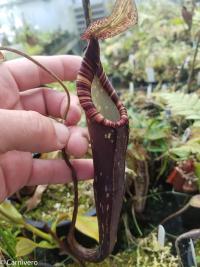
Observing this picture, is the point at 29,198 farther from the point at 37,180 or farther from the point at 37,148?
the point at 37,148

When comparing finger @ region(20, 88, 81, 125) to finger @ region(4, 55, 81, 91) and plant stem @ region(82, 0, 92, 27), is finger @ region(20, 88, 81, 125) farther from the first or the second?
plant stem @ region(82, 0, 92, 27)

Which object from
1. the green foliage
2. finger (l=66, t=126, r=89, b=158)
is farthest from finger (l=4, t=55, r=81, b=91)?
the green foliage

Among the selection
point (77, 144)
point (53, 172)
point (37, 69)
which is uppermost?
point (37, 69)

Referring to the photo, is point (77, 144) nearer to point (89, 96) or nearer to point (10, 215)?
point (89, 96)

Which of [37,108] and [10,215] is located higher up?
[37,108]

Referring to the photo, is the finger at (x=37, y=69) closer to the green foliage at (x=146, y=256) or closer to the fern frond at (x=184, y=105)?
the fern frond at (x=184, y=105)

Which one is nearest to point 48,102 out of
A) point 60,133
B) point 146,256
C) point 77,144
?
point 77,144

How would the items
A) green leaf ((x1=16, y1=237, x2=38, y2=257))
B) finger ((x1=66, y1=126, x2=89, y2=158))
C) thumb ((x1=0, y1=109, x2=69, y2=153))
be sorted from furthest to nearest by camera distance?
1. green leaf ((x1=16, y1=237, x2=38, y2=257))
2. finger ((x1=66, y1=126, x2=89, y2=158))
3. thumb ((x1=0, y1=109, x2=69, y2=153))

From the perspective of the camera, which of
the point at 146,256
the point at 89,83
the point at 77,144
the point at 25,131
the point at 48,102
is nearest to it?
the point at 25,131
